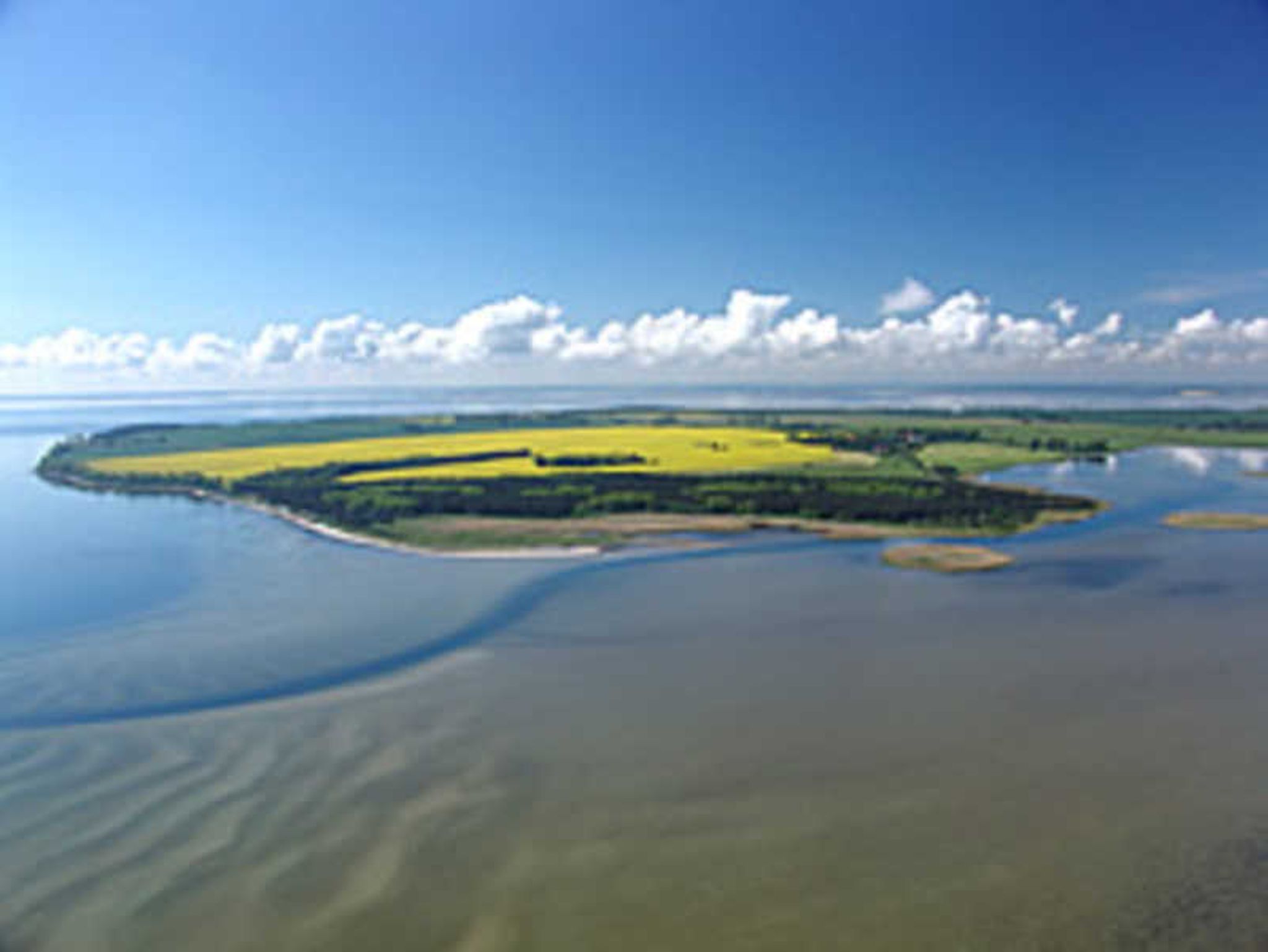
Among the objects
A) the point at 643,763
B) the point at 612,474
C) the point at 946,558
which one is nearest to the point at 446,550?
the point at 946,558

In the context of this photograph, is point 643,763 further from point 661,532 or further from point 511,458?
point 511,458

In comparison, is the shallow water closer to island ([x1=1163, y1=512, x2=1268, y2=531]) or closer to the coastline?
the coastline

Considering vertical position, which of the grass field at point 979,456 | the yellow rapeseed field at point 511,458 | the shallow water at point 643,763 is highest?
the yellow rapeseed field at point 511,458

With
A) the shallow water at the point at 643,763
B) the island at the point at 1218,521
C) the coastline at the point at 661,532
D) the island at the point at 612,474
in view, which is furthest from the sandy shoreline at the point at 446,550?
the island at the point at 1218,521

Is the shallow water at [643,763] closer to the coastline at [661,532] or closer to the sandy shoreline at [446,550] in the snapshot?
the sandy shoreline at [446,550]

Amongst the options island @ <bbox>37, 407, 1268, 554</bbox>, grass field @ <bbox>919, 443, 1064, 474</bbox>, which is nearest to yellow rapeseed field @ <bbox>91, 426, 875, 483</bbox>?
island @ <bbox>37, 407, 1268, 554</bbox>

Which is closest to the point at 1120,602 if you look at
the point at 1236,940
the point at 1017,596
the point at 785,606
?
the point at 1017,596

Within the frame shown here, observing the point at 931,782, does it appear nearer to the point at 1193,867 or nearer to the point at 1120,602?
the point at 1193,867
